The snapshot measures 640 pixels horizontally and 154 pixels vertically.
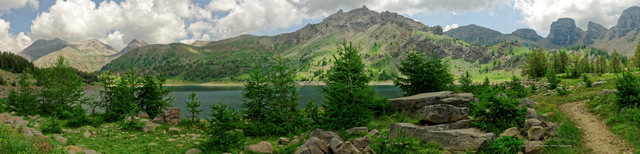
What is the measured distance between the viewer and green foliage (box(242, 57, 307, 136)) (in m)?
26.0

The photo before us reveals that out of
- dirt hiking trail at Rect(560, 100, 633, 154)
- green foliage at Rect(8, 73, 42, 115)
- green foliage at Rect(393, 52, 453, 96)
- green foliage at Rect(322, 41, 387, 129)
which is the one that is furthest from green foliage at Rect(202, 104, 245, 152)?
green foliage at Rect(8, 73, 42, 115)

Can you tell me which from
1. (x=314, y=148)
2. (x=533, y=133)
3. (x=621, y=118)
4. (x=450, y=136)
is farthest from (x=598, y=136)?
(x=314, y=148)

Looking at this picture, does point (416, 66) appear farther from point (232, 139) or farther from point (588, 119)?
point (232, 139)

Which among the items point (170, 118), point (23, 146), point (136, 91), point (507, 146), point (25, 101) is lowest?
point (170, 118)

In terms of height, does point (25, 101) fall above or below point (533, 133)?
above

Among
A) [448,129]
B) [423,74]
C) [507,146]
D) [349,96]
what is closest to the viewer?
[507,146]

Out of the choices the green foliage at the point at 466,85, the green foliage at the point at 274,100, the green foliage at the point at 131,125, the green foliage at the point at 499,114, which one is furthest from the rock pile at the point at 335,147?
the green foliage at the point at 466,85

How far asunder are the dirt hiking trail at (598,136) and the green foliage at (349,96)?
13.0 m

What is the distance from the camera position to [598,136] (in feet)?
51.1

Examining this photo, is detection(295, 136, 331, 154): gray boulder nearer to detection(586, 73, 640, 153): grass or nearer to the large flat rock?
the large flat rock

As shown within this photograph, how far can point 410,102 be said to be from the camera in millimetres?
27047

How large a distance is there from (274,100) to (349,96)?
7721 millimetres

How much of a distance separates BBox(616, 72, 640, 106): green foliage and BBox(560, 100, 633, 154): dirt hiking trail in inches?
72.6

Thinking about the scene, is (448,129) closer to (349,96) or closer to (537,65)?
(349,96)
